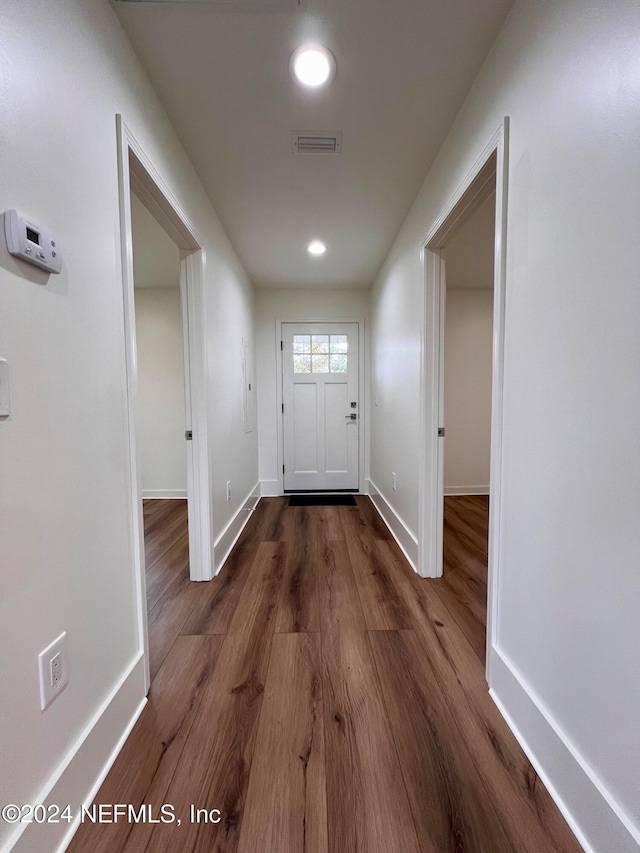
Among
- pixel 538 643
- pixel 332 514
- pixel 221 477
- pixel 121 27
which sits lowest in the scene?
pixel 332 514

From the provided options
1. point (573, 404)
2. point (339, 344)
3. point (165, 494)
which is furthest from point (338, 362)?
point (573, 404)

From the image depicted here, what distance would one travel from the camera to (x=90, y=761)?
2.83ft

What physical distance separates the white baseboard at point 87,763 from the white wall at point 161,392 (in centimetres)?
278

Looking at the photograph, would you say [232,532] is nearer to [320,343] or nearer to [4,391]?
[4,391]

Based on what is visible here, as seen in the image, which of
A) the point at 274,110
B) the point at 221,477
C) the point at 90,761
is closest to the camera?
the point at 90,761

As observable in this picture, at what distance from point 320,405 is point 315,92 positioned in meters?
2.68

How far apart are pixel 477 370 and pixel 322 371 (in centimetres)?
173

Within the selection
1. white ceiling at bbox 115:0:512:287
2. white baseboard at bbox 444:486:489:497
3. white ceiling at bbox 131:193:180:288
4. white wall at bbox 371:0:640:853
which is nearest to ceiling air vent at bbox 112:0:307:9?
white ceiling at bbox 115:0:512:287

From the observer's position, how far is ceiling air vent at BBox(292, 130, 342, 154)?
1532 millimetres

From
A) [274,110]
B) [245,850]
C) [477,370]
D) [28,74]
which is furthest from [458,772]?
[477,370]

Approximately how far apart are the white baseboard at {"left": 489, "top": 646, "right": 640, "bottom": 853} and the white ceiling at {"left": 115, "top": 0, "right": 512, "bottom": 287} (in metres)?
2.14

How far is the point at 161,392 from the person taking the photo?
373cm

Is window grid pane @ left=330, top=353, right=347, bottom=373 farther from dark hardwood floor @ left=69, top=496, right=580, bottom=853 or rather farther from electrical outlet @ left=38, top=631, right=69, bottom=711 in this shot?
electrical outlet @ left=38, top=631, right=69, bottom=711

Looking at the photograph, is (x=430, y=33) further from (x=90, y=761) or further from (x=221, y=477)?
(x=90, y=761)
